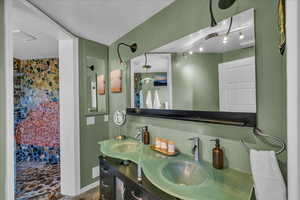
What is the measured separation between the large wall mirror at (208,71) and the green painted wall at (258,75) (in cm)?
5

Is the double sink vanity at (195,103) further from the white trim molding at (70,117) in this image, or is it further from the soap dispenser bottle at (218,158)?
the white trim molding at (70,117)

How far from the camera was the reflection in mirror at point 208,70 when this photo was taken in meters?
0.88

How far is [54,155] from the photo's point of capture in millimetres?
3086

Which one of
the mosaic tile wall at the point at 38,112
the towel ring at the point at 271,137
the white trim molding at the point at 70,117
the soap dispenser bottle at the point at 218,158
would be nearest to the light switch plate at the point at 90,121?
the white trim molding at the point at 70,117

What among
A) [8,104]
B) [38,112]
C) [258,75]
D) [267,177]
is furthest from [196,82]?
[38,112]

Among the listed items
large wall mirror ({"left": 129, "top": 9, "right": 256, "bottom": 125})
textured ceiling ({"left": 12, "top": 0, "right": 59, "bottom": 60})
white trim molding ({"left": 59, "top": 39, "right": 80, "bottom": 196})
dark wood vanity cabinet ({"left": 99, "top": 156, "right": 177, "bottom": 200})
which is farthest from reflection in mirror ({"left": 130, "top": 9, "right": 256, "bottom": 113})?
textured ceiling ({"left": 12, "top": 0, "right": 59, "bottom": 60})

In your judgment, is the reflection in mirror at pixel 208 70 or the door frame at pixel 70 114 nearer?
the reflection in mirror at pixel 208 70

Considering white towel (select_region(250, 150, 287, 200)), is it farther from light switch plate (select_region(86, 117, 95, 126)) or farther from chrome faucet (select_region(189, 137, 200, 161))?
light switch plate (select_region(86, 117, 95, 126))

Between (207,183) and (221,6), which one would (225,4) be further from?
(207,183)

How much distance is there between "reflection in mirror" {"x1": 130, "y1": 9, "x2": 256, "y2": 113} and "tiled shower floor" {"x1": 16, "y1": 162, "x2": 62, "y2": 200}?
2.11 meters

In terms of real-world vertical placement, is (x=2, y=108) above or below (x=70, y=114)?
above

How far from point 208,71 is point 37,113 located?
370cm

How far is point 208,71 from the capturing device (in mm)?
1090

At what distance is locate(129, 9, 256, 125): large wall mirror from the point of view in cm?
88
